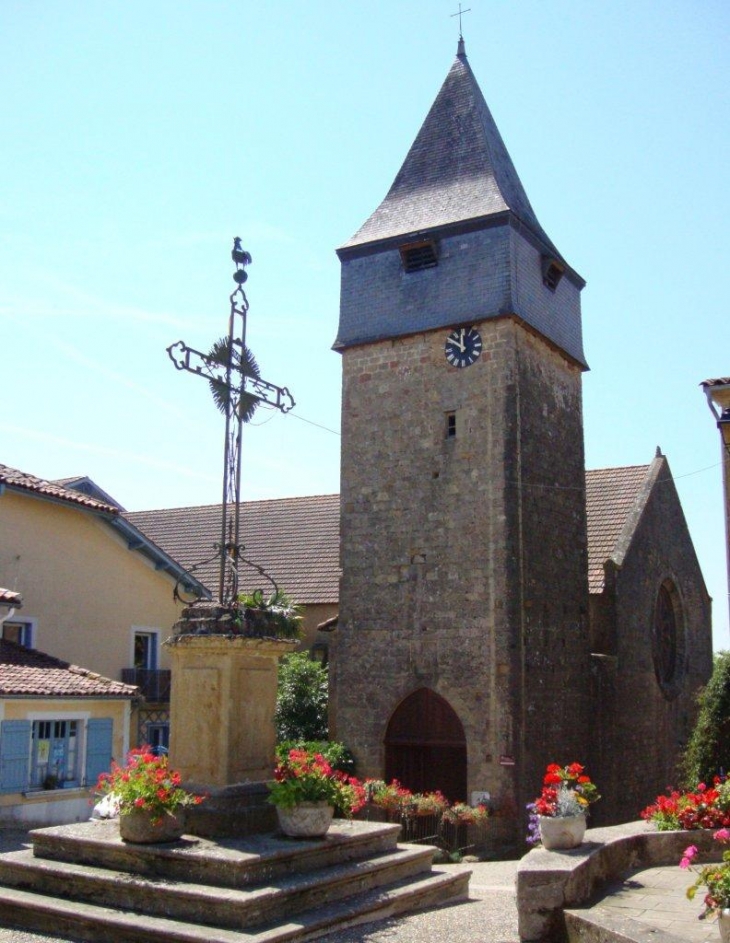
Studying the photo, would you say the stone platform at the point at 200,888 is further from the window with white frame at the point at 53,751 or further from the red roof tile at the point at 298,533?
the red roof tile at the point at 298,533

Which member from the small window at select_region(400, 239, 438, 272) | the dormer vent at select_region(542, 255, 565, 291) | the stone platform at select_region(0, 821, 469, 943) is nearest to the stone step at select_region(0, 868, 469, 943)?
the stone platform at select_region(0, 821, 469, 943)

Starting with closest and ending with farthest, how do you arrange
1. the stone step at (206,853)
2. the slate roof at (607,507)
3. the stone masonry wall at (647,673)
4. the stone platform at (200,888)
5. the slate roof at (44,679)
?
the stone platform at (200,888) < the stone step at (206,853) < the slate roof at (44,679) < the stone masonry wall at (647,673) < the slate roof at (607,507)

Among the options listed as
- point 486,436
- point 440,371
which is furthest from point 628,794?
point 440,371

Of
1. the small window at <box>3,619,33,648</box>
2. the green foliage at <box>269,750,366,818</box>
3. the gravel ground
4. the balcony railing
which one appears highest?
the small window at <box>3,619,33,648</box>

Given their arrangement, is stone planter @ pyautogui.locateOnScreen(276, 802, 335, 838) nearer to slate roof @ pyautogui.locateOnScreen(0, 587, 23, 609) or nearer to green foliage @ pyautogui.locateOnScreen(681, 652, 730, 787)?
slate roof @ pyautogui.locateOnScreen(0, 587, 23, 609)

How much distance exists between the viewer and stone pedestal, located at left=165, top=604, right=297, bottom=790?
9609mm

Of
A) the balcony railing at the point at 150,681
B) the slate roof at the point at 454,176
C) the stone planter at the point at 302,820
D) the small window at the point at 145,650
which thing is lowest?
the stone planter at the point at 302,820

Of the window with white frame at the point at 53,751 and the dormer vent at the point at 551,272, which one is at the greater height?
the dormer vent at the point at 551,272

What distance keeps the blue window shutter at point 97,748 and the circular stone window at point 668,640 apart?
13789 millimetres

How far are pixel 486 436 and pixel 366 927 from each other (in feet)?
42.3

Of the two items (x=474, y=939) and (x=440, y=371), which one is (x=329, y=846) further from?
(x=440, y=371)

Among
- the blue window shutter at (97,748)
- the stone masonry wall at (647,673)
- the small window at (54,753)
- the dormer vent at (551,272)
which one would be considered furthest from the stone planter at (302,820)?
the dormer vent at (551,272)

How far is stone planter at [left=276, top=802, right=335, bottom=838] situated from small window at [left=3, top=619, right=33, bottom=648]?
11671mm

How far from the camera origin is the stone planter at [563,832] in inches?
366
